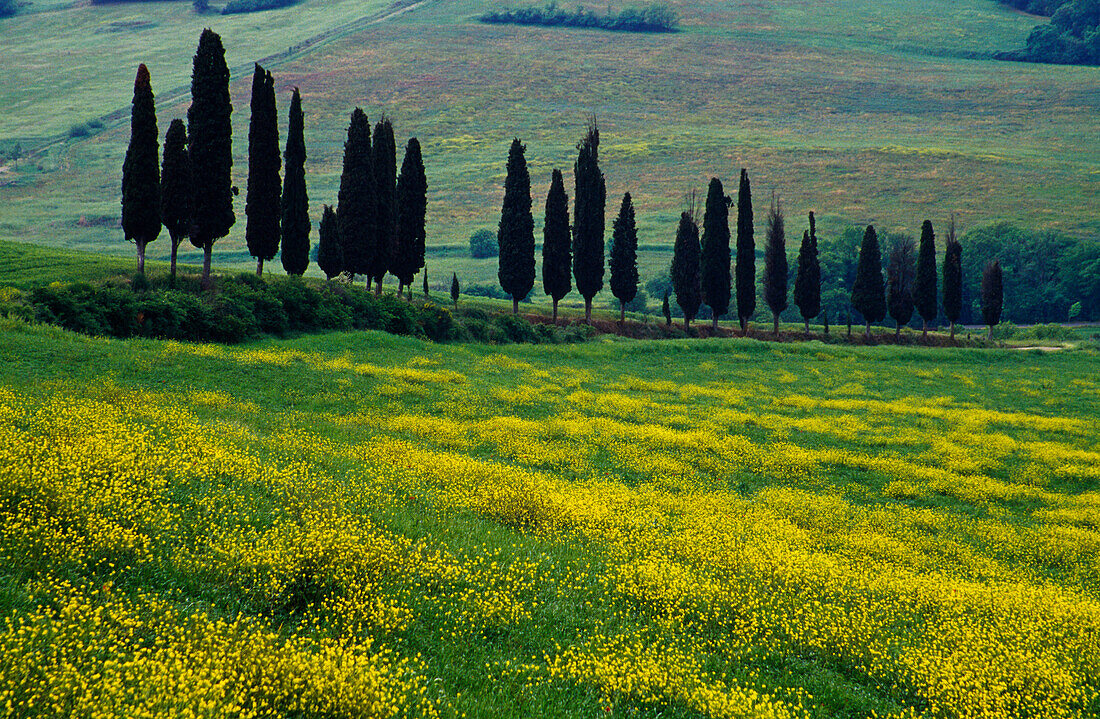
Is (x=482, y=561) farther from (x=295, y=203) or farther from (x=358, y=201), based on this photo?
(x=295, y=203)

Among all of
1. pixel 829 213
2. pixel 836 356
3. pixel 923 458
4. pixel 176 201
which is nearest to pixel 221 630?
pixel 923 458

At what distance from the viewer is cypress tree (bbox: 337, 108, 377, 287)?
49.6 m

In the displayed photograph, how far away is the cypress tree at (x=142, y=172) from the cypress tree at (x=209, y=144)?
5.91 ft

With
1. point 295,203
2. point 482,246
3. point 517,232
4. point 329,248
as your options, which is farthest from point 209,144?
point 482,246

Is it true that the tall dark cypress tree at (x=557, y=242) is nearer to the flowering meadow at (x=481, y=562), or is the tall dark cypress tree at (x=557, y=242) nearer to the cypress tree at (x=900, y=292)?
the cypress tree at (x=900, y=292)

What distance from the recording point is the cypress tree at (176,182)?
3922 cm

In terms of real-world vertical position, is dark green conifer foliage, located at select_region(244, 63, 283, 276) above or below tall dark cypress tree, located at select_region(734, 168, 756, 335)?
above

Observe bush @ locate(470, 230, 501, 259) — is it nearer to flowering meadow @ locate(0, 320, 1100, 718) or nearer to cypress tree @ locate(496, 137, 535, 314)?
cypress tree @ locate(496, 137, 535, 314)

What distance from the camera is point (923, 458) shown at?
76.8 feet

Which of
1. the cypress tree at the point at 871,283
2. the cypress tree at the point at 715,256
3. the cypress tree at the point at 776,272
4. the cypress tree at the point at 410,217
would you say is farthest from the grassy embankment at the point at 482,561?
the cypress tree at the point at 871,283

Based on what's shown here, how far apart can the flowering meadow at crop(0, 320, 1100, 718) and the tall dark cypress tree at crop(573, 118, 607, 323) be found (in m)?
41.7

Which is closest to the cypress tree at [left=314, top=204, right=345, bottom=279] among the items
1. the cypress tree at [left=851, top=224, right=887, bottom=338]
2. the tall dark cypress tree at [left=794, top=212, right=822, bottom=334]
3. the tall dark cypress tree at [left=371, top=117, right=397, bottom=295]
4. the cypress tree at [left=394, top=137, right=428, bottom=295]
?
the tall dark cypress tree at [left=371, top=117, right=397, bottom=295]

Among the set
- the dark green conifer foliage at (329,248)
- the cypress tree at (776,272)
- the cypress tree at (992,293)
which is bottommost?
the cypress tree at (992,293)

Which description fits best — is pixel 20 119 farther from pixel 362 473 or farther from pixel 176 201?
pixel 362 473
